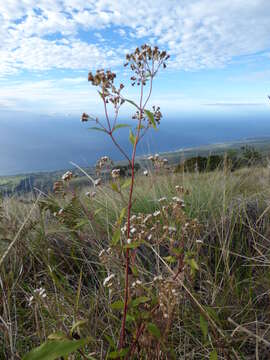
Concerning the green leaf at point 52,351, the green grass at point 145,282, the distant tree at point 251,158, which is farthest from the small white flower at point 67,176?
the distant tree at point 251,158

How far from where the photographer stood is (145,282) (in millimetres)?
2129

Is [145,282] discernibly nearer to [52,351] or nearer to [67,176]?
[67,176]

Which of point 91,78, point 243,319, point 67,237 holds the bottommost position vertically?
point 243,319

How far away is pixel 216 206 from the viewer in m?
3.49

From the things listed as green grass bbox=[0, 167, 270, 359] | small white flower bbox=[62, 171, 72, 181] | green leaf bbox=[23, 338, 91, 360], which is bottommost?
green grass bbox=[0, 167, 270, 359]

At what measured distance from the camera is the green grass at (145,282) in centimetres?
156

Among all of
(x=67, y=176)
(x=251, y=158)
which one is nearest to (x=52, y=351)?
(x=67, y=176)

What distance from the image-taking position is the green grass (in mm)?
1562

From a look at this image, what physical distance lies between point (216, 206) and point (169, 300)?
8.02ft

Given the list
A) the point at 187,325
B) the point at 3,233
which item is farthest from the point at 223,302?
the point at 3,233

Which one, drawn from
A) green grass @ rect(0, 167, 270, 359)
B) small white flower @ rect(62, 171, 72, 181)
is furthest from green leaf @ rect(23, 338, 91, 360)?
small white flower @ rect(62, 171, 72, 181)

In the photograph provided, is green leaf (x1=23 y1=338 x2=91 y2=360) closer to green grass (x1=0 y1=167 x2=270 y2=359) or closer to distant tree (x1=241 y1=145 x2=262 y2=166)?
green grass (x1=0 y1=167 x2=270 y2=359)

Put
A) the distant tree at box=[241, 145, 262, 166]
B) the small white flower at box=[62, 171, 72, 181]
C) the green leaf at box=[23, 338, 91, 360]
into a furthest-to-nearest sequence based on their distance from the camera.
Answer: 1. the distant tree at box=[241, 145, 262, 166]
2. the small white flower at box=[62, 171, 72, 181]
3. the green leaf at box=[23, 338, 91, 360]

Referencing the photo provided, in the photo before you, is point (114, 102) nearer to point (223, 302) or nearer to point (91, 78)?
point (91, 78)
